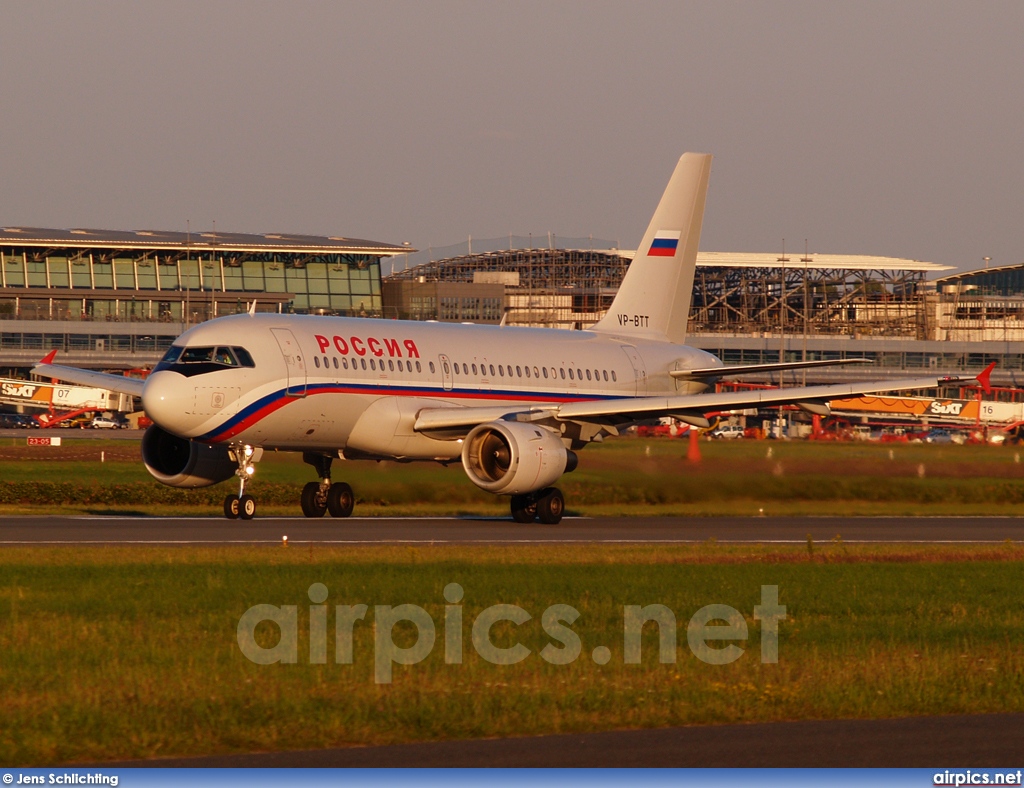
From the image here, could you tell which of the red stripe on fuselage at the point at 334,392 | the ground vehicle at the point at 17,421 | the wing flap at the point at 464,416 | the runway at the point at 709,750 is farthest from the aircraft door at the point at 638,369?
the ground vehicle at the point at 17,421

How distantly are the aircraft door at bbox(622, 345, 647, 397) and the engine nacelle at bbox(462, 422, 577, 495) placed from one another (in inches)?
314

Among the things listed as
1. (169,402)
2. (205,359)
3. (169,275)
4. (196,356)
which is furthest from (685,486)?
(169,275)

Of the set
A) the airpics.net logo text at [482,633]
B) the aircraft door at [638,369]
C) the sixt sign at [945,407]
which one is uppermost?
the aircraft door at [638,369]

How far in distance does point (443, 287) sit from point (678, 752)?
117508mm

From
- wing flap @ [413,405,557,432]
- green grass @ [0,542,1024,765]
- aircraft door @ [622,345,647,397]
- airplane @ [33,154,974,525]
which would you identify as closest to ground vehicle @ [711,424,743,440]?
aircraft door @ [622,345,647,397]

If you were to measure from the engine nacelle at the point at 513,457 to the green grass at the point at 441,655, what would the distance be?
8192 mm

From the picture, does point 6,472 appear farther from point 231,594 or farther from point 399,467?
point 231,594

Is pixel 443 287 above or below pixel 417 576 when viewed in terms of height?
above

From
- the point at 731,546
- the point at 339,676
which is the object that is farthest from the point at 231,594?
the point at 731,546

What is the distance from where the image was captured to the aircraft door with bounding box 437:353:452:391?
34.2 m

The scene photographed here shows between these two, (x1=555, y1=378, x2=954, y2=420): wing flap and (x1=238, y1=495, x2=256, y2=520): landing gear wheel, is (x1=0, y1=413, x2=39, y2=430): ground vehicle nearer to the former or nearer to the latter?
(x1=238, y1=495, x2=256, y2=520): landing gear wheel

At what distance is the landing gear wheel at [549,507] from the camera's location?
106 ft

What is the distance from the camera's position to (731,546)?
84.8 ft

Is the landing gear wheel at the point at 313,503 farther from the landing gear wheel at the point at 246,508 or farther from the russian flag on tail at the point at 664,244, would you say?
the russian flag on tail at the point at 664,244
